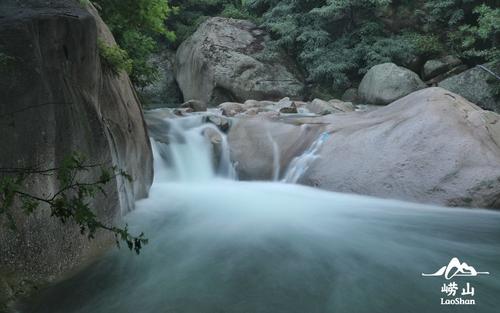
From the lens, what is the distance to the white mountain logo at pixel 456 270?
3.61 m

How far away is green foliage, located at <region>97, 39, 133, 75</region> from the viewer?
183 inches

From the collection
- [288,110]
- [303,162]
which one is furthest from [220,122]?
[288,110]

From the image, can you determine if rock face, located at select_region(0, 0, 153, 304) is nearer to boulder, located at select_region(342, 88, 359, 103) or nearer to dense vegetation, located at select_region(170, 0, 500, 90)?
boulder, located at select_region(342, 88, 359, 103)

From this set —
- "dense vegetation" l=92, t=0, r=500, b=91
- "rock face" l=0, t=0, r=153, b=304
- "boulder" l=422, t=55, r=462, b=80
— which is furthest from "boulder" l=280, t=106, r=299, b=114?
"rock face" l=0, t=0, r=153, b=304

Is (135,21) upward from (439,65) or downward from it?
upward

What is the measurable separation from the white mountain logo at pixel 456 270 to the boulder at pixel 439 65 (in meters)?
12.6

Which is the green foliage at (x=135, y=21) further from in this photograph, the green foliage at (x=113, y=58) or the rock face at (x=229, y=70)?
the rock face at (x=229, y=70)

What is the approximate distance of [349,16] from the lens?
58.7 feet

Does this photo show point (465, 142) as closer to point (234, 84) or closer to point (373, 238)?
point (373, 238)

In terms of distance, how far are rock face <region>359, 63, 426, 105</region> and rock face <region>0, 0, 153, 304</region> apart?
1184cm

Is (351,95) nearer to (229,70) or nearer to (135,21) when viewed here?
(229,70)

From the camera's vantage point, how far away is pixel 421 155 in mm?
6219

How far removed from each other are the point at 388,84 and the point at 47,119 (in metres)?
12.9

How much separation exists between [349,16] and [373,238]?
602 inches
